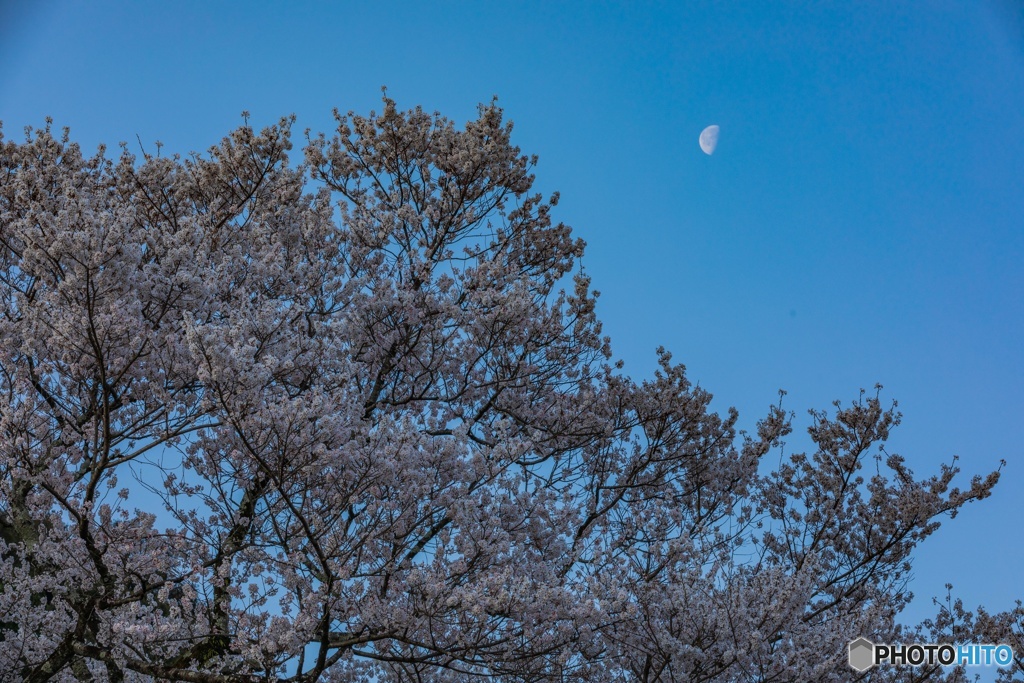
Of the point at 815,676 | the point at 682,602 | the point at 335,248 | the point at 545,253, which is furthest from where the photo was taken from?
the point at 545,253

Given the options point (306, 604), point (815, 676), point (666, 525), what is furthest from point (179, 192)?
point (815, 676)

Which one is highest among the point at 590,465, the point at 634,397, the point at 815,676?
the point at 634,397

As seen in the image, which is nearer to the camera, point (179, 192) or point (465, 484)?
point (465, 484)

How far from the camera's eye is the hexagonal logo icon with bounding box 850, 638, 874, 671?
32.8 feet

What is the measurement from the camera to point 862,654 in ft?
33.4

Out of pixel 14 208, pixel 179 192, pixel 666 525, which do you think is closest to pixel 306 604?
pixel 666 525

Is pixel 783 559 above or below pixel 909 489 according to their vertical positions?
below

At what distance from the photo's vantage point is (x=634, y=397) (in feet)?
45.1

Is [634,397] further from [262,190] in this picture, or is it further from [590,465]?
[262,190]

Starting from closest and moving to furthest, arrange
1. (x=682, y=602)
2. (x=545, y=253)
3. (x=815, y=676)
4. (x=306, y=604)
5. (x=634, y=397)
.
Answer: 1. (x=306, y=604)
2. (x=815, y=676)
3. (x=682, y=602)
4. (x=634, y=397)
5. (x=545, y=253)

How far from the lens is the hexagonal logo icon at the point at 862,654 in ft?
32.8

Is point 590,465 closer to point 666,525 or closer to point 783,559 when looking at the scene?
point 666,525

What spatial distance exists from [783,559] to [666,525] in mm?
2833

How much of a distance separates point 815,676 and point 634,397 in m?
5.53
